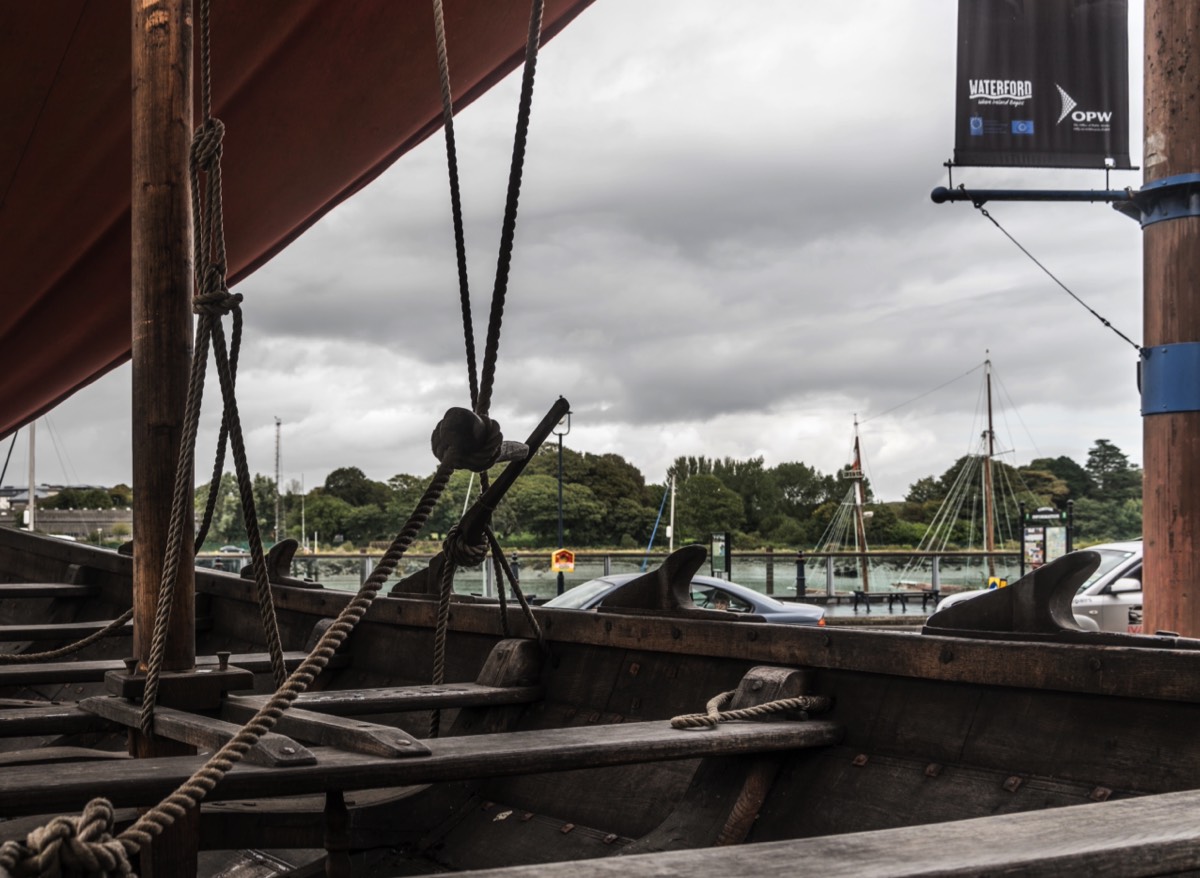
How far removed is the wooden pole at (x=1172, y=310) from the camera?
6.05m

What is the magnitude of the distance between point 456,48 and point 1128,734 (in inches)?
144

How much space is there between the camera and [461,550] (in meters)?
3.20

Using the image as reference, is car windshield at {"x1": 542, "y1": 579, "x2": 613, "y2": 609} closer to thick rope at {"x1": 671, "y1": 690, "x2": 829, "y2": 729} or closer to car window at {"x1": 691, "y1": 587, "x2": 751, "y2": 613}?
car window at {"x1": 691, "y1": 587, "x2": 751, "y2": 613}

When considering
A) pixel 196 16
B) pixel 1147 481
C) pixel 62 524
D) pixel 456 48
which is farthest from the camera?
pixel 62 524

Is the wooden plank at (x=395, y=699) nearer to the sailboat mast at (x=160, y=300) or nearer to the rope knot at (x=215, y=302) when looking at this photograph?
the sailboat mast at (x=160, y=300)

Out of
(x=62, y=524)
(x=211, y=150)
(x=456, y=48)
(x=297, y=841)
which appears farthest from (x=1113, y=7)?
(x=62, y=524)

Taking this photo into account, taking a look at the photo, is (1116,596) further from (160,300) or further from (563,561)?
(160,300)

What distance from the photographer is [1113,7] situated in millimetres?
8383

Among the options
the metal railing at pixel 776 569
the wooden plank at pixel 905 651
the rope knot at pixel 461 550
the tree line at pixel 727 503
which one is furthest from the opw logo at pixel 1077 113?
the tree line at pixel 727 503

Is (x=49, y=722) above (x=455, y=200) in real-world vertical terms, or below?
below

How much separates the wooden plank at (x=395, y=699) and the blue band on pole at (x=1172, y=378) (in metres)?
4.18

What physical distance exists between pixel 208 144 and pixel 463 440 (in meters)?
1.08

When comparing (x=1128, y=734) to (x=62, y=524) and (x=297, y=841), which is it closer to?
(x=297, y=841)

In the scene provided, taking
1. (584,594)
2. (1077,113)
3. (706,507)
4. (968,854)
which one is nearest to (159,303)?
(968,854)
